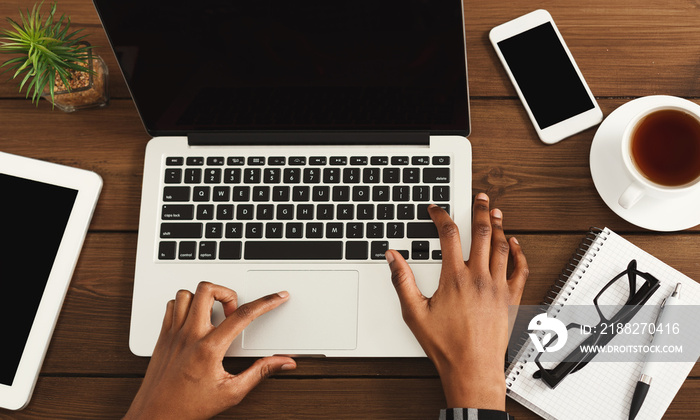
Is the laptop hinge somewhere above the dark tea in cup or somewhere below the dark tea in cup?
below

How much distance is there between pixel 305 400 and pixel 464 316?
290 mm

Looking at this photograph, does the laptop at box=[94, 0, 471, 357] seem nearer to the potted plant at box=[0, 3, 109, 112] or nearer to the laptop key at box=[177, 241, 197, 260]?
the laptop key at box=[177, 241, 197, 260]

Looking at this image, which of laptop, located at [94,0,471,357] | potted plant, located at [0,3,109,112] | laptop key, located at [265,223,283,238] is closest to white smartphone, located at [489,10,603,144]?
laptop, located at [94,0,471,357]

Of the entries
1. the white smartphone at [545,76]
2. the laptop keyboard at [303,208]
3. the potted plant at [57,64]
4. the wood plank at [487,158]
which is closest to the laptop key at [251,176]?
the laptop keyboard at [303,208]

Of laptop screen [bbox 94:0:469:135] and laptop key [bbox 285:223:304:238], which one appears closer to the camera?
laptop screen [bbox 94:0:469:135]

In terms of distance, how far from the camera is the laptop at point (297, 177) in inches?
29.8

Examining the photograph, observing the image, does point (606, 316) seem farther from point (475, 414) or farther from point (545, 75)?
point (545, 75)

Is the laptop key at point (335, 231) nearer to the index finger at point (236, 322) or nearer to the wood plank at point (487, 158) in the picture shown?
the index finger at point (236, 322)

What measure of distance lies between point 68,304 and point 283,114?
0.49m

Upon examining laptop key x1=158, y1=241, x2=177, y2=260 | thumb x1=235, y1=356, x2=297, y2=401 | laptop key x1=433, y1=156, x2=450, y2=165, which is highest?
laptop key x1=433, y1=156, x2=450, y2=165

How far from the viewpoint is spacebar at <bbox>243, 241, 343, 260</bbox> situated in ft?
2.66

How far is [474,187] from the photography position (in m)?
0.86

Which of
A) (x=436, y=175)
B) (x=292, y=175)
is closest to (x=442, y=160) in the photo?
(x=436, y=175)

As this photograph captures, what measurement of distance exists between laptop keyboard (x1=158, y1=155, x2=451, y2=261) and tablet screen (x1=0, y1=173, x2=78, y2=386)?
0.19 m
